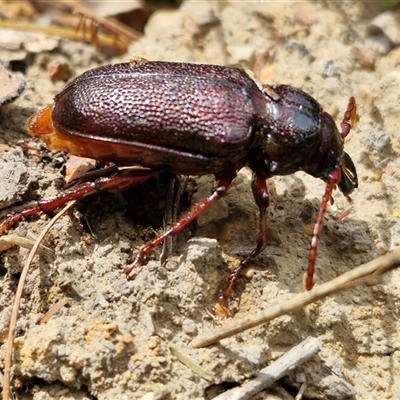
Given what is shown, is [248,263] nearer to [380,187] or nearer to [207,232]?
[207,232]


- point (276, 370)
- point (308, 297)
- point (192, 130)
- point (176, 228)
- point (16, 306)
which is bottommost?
point (16, 306)

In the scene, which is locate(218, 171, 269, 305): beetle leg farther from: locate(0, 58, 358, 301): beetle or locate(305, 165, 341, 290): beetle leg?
locate(305, 165, 341, 290): beetle leg

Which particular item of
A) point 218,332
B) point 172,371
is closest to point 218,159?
point 218,332

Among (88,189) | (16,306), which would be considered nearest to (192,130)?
(88,189)

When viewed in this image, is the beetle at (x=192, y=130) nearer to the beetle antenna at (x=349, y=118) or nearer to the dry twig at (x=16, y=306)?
the dry twig at (x=16, y=306)

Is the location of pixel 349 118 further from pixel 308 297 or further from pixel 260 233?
pixel 308 297

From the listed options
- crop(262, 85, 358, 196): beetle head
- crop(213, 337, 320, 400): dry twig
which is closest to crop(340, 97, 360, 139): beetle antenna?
crop(262, 85, 358, 196): beetle head

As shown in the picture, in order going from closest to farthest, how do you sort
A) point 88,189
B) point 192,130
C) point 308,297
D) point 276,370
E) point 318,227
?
point 308,297 → point 276,370 → point 318,227 → point 192,130 → point 88,189
